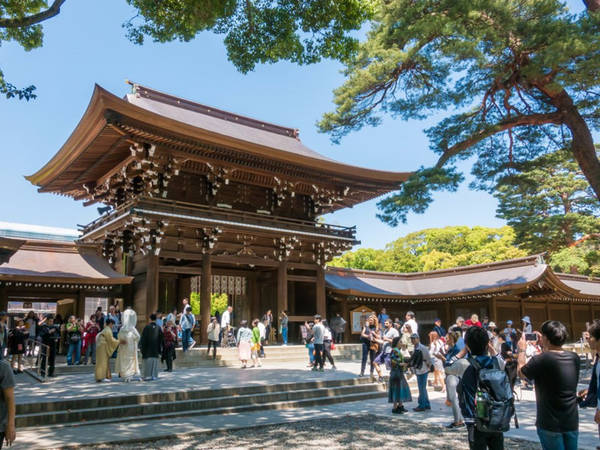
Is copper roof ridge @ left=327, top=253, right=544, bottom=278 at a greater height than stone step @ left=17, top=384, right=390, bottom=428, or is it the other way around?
copper roof ridge @ left=327, top=253, right=544, bottom=278

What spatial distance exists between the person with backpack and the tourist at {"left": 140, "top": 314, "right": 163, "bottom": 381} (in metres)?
8.46

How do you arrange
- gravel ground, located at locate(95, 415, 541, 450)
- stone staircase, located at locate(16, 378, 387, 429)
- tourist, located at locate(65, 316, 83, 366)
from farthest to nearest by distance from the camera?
tourist, located at locate(65, 316, 83, 366)
stone staircase, located at locate(16, 378, 387, 429)
gravel ground, located at locate(95, 415, 541, 450)

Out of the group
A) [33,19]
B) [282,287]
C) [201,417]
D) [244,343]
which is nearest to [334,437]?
[201,417]

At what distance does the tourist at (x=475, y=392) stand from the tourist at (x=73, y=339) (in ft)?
36.9

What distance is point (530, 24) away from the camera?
41.2 ft

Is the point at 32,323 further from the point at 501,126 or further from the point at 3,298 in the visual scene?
the point at 501,126

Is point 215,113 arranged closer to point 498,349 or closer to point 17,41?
point 17,41

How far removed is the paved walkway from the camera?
291 inches

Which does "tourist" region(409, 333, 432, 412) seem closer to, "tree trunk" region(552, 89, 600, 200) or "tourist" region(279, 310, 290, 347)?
"tree trunk" region(552, 89, 600, 200)

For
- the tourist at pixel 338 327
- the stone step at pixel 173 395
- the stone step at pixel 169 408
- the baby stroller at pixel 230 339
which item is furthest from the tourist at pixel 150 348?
the tourist at pixel 338 327

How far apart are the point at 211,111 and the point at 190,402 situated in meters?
16.9

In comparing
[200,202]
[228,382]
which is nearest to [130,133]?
[200,202]

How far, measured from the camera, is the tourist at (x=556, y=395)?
3.91m

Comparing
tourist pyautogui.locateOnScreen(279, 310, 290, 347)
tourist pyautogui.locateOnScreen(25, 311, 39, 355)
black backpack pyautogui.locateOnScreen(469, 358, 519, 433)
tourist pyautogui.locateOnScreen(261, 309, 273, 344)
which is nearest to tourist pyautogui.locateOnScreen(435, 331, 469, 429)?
black backpack pyautogui.locateOnScreen(469, 358, 519, 433)
